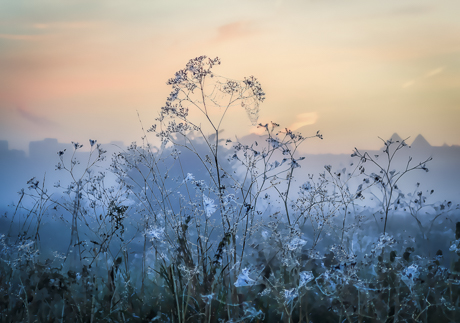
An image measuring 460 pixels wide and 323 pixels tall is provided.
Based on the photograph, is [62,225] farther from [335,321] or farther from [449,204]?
[449,204]

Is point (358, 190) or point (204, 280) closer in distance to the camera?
point (204, 280)

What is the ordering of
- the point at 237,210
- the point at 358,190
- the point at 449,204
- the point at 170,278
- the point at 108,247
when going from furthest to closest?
1. the point at 449,204
2. the point at 358,190
3. the point at 108,247
4. the point at 237,210
5. the point at 170,278

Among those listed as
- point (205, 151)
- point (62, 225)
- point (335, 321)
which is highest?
point (205, 151)

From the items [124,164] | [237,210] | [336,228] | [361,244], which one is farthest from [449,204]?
[124,164]

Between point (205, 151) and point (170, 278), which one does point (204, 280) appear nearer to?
point (170, 278)

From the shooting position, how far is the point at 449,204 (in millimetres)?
3012

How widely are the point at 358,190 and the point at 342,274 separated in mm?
745

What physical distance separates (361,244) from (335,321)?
2.23ft

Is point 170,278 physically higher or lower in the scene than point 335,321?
higher

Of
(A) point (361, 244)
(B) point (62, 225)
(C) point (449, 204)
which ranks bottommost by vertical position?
(A) point (361, 244)

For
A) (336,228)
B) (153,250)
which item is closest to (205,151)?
(153,250)

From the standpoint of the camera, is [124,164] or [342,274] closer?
[342,274]

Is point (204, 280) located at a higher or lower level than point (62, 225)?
lower

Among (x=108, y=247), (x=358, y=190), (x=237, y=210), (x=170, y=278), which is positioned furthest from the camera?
(x=358, y=190)
